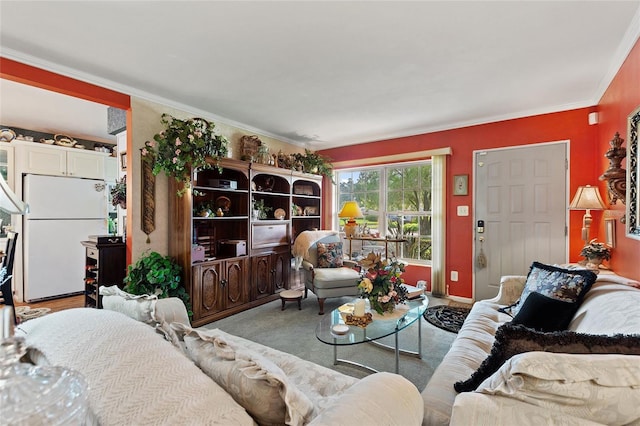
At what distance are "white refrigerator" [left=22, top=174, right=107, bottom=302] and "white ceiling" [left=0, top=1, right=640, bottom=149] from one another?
1.11 metres

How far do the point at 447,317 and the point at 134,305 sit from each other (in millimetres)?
3220

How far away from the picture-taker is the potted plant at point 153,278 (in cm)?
288

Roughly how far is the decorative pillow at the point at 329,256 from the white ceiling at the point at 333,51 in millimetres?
1865

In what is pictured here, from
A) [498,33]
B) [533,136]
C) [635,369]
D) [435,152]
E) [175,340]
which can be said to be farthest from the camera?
[435,152]

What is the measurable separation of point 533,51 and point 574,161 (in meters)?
1.84

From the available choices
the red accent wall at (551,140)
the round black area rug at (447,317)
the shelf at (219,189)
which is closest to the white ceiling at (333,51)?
the red accent wall at (551,140)

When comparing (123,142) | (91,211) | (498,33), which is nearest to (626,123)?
(498,33)

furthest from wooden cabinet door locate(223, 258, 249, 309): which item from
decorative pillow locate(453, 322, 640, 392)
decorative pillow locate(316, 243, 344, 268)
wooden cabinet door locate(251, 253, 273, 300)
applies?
decorative pillow locate(453, 322, 640, 392)

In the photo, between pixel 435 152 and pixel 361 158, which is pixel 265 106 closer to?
pixel 361 158

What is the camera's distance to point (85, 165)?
445 cm

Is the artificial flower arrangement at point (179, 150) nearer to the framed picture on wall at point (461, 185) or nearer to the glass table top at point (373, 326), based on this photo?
the glass table top at point (373, 326)

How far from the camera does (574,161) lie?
3.44 meters

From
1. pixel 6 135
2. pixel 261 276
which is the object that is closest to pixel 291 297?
pixel 261 276

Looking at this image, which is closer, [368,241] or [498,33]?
[498,33]
